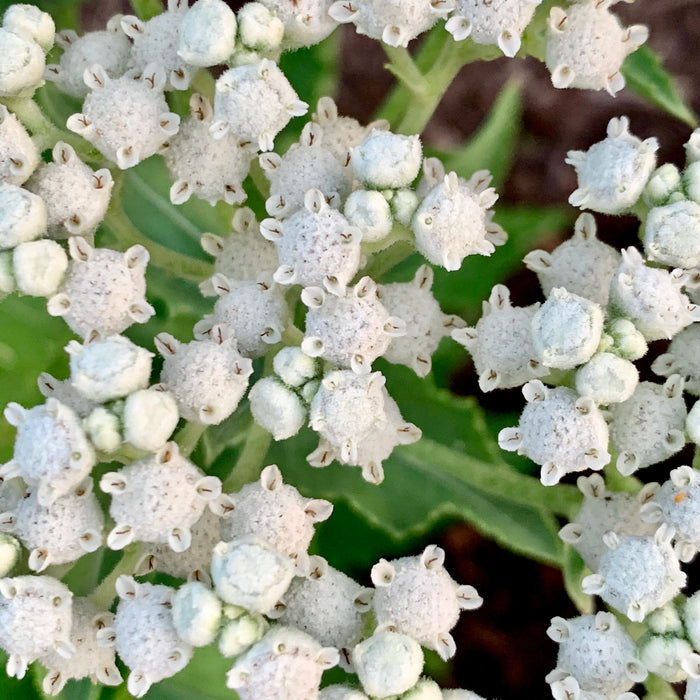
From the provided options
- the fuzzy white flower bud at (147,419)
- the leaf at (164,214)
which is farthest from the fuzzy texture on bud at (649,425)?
the leaf at (164,214)

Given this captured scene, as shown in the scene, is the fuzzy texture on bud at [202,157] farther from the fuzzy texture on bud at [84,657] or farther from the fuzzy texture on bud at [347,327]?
the fuzzy texture on bud at [84,657]

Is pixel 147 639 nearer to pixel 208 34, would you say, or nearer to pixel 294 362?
pixel 294 362

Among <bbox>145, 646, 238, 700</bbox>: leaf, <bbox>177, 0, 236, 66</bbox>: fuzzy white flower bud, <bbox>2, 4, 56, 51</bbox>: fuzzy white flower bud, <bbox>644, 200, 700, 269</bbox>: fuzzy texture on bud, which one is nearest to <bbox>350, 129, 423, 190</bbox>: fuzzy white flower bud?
<bbox>177, 0, 236, 66</bbox>: fuzzy white flower bud

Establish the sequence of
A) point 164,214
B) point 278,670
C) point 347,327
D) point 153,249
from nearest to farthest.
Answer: point 278,670, point 347,327, point 153,249, point 164,214

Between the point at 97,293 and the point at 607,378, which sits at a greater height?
the point at 607,378

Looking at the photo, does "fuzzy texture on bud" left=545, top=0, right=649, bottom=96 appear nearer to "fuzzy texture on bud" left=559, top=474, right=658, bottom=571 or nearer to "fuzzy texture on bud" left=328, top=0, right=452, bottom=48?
"fuzzy texture on bud" left=328, top=0, right=452, bottom=48

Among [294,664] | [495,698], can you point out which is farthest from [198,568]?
[495,698]

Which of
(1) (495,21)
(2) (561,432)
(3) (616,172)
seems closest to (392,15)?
(1) (495,21)

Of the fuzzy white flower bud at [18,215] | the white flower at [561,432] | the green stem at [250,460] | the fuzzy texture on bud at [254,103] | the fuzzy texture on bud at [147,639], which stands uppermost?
the fuzzy texture on bud at [254,103]

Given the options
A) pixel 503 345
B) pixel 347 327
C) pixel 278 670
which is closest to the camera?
pixel 278 670
